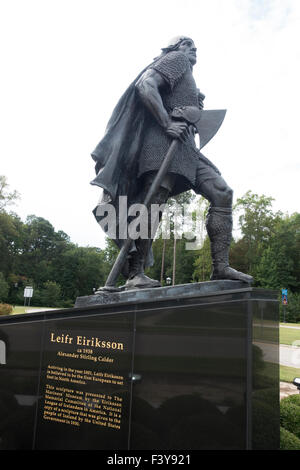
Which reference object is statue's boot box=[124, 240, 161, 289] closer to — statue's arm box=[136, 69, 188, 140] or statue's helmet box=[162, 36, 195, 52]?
statue's arm box=[136, 69, 188, 140]

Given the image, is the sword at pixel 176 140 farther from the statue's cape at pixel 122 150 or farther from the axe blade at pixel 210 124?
the statue's cape at pixel 122 150

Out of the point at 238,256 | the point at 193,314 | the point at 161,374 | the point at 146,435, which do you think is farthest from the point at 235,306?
the point at 238,256

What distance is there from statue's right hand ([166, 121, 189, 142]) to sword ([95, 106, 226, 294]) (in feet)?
0.22

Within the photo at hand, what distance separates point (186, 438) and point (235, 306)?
1133 mm

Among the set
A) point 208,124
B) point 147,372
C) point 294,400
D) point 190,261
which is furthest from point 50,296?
point 147,372

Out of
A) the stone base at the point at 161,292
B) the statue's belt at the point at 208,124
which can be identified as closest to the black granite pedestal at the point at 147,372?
the stone base at the point at 161,292

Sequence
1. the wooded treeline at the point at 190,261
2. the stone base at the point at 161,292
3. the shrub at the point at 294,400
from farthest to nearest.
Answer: the wooded treeline at the point at 190,261 < the shrub at the point at 294,400 < the stone base at the point at 161,292

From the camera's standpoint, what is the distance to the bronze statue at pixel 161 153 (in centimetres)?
416

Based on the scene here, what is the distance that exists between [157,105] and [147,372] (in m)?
2.83

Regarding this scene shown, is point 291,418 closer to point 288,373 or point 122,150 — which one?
point 122,150

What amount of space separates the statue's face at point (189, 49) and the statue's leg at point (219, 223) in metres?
1.61

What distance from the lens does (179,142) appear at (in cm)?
427

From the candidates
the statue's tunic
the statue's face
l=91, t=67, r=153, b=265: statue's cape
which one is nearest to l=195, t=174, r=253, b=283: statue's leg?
the statue's tunic
